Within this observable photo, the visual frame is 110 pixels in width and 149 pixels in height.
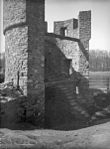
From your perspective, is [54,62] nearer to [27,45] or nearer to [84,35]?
[84,35]

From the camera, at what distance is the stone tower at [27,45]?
922 cm

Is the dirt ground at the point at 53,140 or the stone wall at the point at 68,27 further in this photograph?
the stone wall at the point at 68,27

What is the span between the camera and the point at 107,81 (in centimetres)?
1808

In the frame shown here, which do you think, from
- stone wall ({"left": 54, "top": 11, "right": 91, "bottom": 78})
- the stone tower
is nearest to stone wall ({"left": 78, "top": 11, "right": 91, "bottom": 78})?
stone wall ({"left": 54, "top": 11, "right": 91, "bottom": 78})

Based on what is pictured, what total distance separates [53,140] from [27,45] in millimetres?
4033

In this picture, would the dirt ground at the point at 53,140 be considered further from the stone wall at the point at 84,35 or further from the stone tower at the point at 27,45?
the stone wall at the point at 84,35

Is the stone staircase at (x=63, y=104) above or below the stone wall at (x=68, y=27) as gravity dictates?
below

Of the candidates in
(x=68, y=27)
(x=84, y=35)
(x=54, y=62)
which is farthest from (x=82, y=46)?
(x=68, y=27)

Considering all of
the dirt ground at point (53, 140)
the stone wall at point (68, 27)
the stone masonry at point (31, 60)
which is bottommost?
the dirt ground at point (53, 140)

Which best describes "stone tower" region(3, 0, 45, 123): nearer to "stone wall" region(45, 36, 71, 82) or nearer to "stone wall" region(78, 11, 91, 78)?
"stone wall" region(45, 36, 71, 82)

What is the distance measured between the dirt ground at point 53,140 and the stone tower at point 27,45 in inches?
74.2

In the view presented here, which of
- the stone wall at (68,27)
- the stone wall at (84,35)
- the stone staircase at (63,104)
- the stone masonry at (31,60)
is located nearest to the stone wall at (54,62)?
the stone wall at (84,35)

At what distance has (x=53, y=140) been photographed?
713cm

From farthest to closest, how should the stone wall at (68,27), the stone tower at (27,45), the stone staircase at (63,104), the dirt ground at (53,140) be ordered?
the stone wall at (68,27) → the stone staircase at (63,104) → the stone tower at (27,45) → the dirt ground at (53,140)
